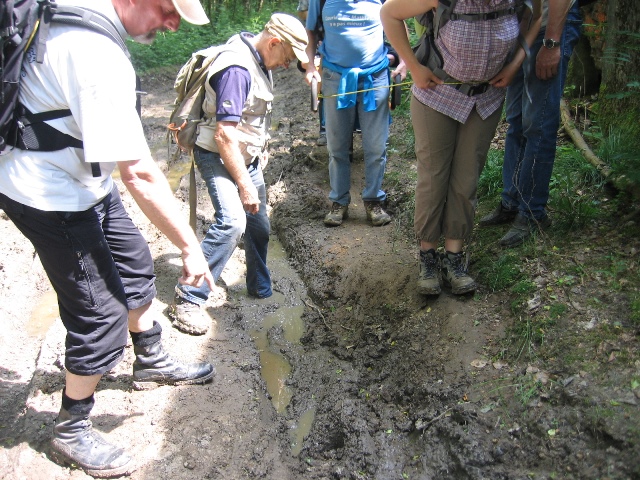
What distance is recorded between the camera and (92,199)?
8.13ft

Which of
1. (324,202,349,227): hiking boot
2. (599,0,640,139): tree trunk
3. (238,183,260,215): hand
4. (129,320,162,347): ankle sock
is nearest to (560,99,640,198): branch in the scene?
(599,0,640,139): tree trunk

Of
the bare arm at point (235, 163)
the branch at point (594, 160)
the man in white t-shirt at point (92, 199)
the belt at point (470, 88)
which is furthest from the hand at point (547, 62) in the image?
the man in white t-shirt at point (92, 199)

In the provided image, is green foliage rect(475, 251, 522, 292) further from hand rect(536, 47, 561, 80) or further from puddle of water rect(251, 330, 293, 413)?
puddle of water rect(251, 330, 293, 413)

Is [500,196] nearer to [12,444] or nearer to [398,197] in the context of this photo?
[398,197]

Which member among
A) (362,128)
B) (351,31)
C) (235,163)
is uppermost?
(351,31)

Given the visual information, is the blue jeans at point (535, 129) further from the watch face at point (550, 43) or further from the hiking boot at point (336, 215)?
the hiking boot at point (336, 215)

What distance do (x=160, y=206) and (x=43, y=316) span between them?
95.1 inches

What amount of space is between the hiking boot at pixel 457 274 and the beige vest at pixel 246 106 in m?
1.43

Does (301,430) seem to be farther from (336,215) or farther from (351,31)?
(351,31)

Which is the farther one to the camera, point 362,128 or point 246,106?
point 362,128

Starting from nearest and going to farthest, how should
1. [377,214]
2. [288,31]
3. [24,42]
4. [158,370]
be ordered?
1. [24,42]
2. [158,370]
3. [288,31]
4. [377,214]

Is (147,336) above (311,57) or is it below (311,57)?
below

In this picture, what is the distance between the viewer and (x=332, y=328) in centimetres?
421

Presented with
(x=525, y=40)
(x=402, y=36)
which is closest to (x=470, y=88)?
(x=525, y=40)
